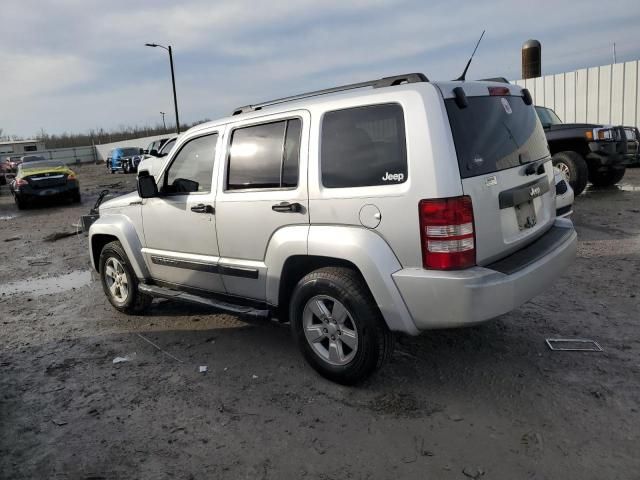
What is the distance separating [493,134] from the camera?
341cm

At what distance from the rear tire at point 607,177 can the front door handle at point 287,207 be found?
967cm

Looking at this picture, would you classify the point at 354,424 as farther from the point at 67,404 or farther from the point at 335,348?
the point at 67,404

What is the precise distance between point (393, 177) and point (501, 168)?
29.2 inches

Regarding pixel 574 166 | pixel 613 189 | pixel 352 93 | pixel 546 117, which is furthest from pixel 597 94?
pixel 352 93

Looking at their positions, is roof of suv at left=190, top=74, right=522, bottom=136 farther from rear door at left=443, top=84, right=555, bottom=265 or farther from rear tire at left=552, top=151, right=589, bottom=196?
rear tire at left=552, top=151, right=589, bottom=196

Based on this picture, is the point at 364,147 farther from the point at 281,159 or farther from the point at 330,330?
the point at 330,330

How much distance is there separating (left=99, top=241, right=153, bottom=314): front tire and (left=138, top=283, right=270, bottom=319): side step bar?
0.68ft

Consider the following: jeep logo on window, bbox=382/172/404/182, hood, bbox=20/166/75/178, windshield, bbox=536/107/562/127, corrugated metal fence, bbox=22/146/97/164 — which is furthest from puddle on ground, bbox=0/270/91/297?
corrugated metal fence, bbox=22/146/97/164

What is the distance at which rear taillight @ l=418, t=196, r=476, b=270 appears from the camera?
119 inches

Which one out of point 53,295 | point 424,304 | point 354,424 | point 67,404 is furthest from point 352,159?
point 53,295

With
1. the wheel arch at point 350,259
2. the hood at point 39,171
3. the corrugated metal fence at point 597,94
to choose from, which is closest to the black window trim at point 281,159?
the wheel arch at point 350,259

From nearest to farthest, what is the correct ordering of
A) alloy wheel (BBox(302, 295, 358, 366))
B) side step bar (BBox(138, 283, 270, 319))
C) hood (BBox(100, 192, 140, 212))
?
alloy wheel (BBox(302, 295, 358, 366)) < side step bar (BBox(138, 283, 270, 319)) < hood (BBox(100, 192, 140, 212))

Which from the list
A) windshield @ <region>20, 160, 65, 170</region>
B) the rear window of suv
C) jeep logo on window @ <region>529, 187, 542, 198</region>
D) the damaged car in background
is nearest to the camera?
the rear window of suv

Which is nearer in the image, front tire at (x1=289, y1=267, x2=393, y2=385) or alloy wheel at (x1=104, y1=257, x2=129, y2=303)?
front tire at (x1=289, y1=267, x2=393, y2=385)
